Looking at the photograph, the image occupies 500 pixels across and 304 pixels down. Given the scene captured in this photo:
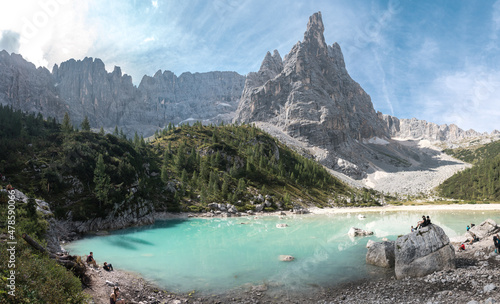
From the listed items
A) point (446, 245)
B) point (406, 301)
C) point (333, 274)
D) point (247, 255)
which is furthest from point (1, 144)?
point (446, 245)

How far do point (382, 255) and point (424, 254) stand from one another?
5.50 m

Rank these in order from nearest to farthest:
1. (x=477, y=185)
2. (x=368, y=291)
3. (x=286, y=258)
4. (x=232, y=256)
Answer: (x=368, y=291) → (x=286, y=258) → (x=232, y=256) → (x=477, y=185)

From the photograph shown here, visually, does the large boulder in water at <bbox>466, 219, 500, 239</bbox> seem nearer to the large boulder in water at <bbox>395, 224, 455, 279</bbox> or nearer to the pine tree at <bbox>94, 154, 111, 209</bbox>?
the large boulder in water at <bbox>395, 224, 455, 279</bbox>

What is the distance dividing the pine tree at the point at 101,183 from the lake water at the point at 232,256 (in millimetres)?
10743

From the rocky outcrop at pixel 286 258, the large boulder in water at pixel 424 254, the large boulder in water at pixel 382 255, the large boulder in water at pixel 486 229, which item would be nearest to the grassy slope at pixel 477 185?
the large boulder in water at pixel 486 229

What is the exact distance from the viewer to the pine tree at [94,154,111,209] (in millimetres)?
62594

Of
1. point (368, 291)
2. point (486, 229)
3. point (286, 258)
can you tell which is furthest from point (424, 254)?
point (486, 229)

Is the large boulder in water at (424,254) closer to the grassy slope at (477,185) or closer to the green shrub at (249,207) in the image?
the green shrub at (249,207)

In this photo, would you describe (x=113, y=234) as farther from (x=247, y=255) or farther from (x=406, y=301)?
(x=406, y=301)

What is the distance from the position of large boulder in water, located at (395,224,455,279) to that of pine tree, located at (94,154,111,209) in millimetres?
64373

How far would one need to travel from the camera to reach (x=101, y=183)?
64250mm

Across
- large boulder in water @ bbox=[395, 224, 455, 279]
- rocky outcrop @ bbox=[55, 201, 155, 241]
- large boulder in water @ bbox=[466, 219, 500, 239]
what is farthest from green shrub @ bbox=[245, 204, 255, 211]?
large boulder in water @ bbox=[395, 224, 455, 279]

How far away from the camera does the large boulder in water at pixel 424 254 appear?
24.3m

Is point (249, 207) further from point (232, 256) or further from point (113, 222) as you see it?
point (232, 256)
